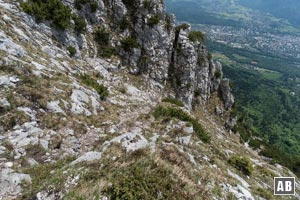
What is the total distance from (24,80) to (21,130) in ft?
16.5

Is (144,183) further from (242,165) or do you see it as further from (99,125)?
(242,165)

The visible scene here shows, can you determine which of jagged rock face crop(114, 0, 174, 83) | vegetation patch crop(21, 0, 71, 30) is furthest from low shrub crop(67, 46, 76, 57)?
jagged rock face crop(114, 0, 174, 83)

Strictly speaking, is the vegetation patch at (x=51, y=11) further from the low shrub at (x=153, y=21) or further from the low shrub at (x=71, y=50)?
the low shrub at (x=153, y=21)

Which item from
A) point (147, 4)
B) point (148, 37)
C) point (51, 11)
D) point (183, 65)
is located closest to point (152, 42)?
point (148, 37)

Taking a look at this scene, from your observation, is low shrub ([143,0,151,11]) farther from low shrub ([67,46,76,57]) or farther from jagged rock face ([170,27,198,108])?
low shrub ([67,46,76,57])

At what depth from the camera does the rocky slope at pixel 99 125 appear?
459 inches

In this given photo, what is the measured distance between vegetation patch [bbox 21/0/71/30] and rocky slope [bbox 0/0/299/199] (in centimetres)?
62

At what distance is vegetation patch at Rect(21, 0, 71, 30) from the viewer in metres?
31.3

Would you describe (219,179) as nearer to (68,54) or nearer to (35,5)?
(68,54)

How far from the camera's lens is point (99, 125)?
811 inches

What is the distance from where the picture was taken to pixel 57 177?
11.6 meters
